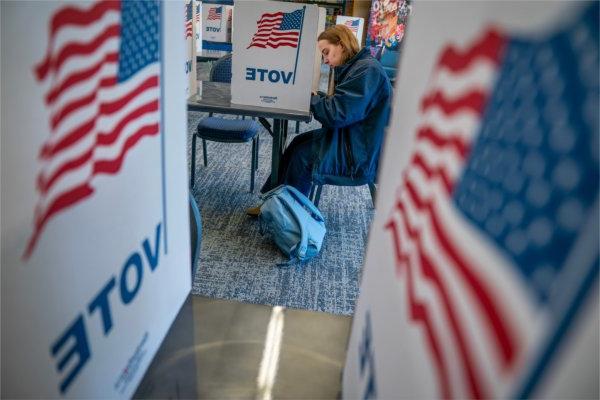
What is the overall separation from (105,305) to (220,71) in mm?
3413

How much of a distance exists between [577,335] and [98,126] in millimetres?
419

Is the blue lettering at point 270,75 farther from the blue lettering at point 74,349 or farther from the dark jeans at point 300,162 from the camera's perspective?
the blue lettering at point 74,349

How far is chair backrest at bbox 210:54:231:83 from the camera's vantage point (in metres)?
3.65

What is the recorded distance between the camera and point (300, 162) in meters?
2.71

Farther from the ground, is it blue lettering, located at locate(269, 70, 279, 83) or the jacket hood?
the jacket hood

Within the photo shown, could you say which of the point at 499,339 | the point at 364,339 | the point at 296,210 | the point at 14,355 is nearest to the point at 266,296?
the point at 296,210

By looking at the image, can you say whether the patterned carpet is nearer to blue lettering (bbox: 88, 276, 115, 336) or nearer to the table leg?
the table leg

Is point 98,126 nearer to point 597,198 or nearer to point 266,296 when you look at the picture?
point 597,198

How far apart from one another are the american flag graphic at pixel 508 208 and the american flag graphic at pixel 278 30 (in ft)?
7.22

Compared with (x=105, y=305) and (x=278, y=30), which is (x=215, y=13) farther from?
(x=105, y=305)

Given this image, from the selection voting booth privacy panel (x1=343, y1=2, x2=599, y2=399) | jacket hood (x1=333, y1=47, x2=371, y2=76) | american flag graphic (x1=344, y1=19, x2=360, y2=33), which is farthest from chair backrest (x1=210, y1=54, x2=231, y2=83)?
voting booth privacy panel (x1=343, y1=2, x2=599, y2=399)

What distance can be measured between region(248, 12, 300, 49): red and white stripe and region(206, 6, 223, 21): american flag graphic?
4.07 meters

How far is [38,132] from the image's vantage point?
1.13ft

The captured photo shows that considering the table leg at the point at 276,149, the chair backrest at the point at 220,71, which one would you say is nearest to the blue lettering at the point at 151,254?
the table leg at the point at 276,149
